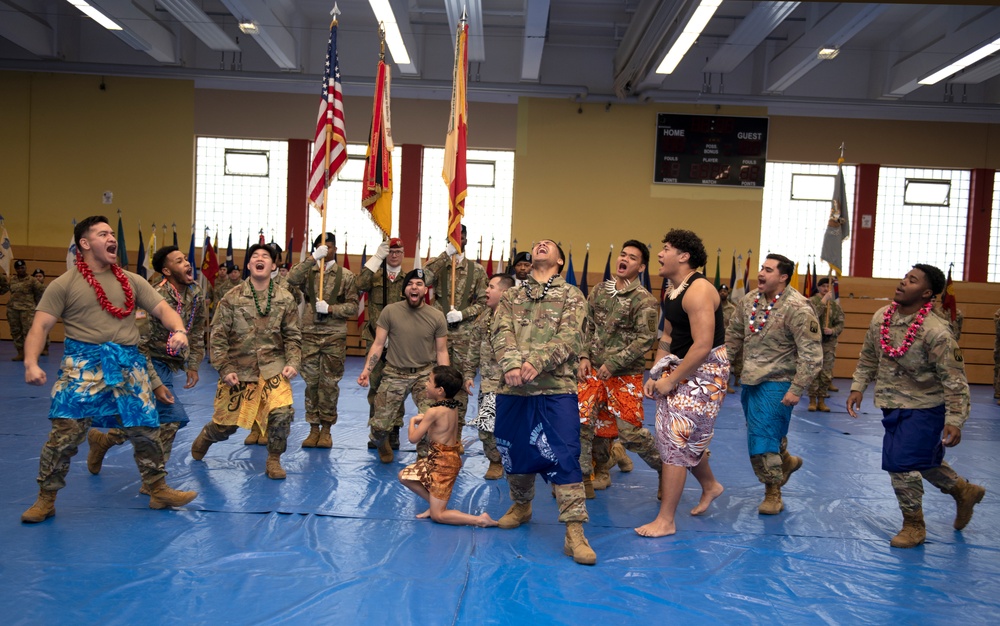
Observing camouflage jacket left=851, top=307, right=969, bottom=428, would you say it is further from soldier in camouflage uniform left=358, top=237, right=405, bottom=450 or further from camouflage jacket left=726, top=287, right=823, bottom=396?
soldier in camouflage uniform left=358, top=237, right=405, bottom=450

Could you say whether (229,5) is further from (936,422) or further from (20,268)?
(936,422)

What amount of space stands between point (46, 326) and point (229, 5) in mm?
9508

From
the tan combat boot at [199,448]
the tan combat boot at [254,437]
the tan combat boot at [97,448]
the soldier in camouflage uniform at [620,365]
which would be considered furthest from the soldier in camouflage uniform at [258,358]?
the soldier in camouflage uniform at [620,365]

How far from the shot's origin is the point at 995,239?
17312mm

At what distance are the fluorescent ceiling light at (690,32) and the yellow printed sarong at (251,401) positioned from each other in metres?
8.03

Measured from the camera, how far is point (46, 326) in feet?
15.8

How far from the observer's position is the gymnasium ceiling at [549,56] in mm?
14469

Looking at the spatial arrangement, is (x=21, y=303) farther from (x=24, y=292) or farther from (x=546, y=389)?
(x=546, y=389)

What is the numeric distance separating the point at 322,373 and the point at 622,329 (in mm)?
3246

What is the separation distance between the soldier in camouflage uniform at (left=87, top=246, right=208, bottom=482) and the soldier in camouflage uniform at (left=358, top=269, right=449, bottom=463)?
4.94ft

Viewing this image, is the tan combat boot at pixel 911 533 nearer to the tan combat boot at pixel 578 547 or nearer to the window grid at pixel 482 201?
the tan combat boot at pixel 578 547

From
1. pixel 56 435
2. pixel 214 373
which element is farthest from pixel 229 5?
pixel 56 435

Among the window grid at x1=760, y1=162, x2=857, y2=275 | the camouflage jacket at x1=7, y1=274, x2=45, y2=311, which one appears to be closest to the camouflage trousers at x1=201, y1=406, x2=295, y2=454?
the camouflage jacket at x1=7, y1=274, x2=45, y2=311

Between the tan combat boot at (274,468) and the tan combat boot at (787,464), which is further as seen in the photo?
the tan combat boot at (274,468)
